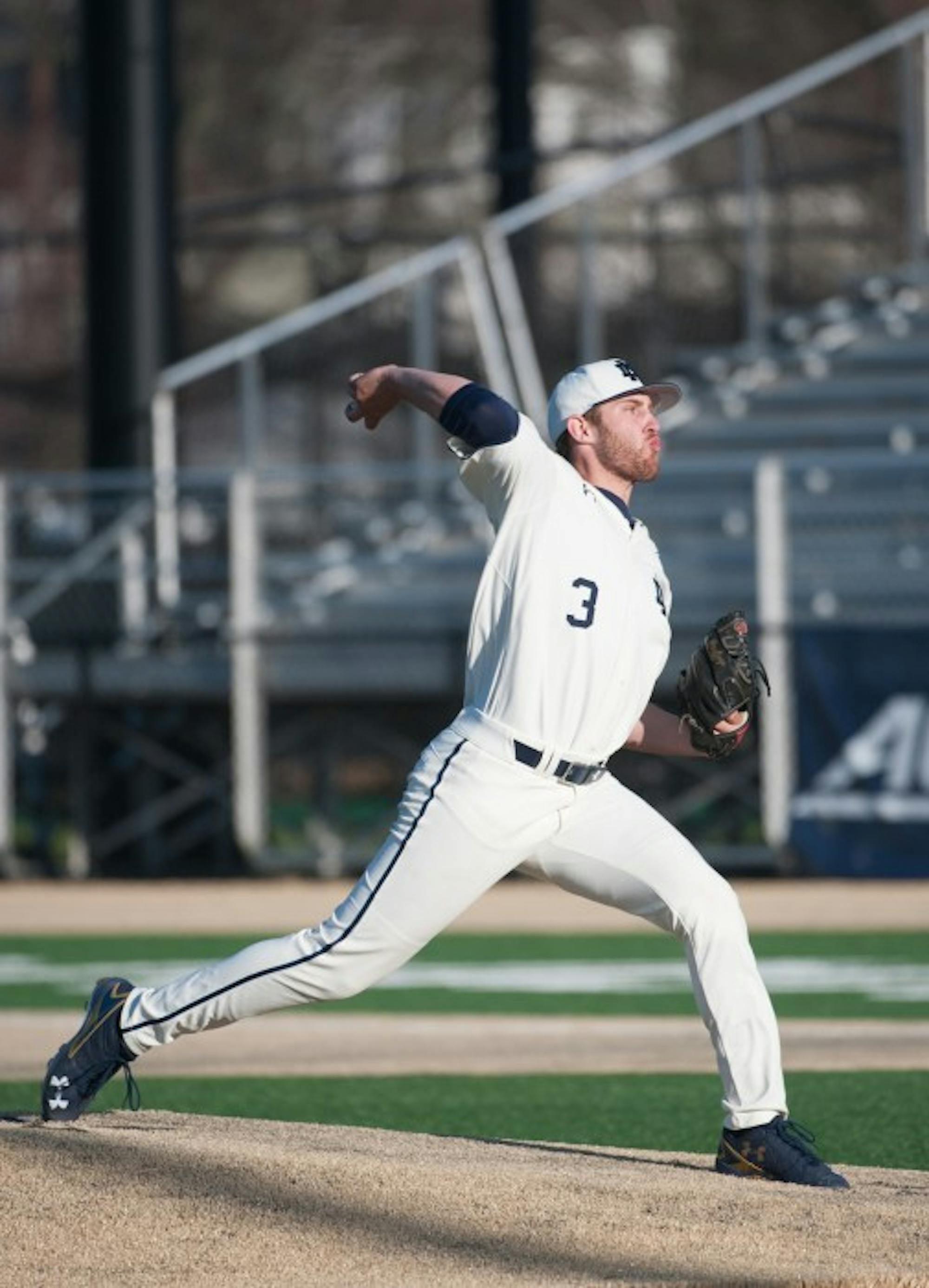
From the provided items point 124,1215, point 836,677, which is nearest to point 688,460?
point 836,677

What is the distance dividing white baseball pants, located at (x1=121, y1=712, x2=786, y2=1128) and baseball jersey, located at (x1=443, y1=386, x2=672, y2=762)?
106mm

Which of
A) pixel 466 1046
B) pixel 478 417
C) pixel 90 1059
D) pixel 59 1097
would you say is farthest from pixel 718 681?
pixel 466 1046

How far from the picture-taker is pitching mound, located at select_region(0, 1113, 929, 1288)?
5680 mm

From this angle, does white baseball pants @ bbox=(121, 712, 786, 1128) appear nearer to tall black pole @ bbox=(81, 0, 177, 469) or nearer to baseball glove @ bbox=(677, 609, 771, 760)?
baseball glove @ bbox=(677, 609, 771, 760)

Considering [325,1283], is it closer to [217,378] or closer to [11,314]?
[217,378]

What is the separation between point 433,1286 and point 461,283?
19807 mm

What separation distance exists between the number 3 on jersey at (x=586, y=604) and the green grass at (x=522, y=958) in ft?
14.9

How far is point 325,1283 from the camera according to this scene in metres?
5.66

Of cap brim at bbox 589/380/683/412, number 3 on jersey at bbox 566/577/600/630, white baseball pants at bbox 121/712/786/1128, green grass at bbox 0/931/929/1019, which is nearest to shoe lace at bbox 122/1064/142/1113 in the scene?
white baseball pants at bbox 121/712/786/1128

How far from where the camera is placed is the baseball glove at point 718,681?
6.75 m

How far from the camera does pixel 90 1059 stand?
22.0 ft

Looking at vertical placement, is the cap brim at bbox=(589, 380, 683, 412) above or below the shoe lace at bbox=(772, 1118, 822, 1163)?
above

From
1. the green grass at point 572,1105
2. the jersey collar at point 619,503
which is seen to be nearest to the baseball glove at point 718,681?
the jersey collar at point 619,503

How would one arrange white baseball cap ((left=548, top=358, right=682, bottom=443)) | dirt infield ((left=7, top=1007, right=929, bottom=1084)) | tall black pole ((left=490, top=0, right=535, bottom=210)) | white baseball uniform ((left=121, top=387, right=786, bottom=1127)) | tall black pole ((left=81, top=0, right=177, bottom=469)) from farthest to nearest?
tall black pole ((left=490, top=0, right=535, bottom=210)) < tall black pole ((left=81, top=0, right=177, bottom=469)) < dirt infield ((left=7, top=1007, right=929, bottom=1084)) < white baseball cap ((left=548, top=358, right=682, bottom=443)) < white baseball uniform ((left=121, top=387, right=786, bottom=1127))
